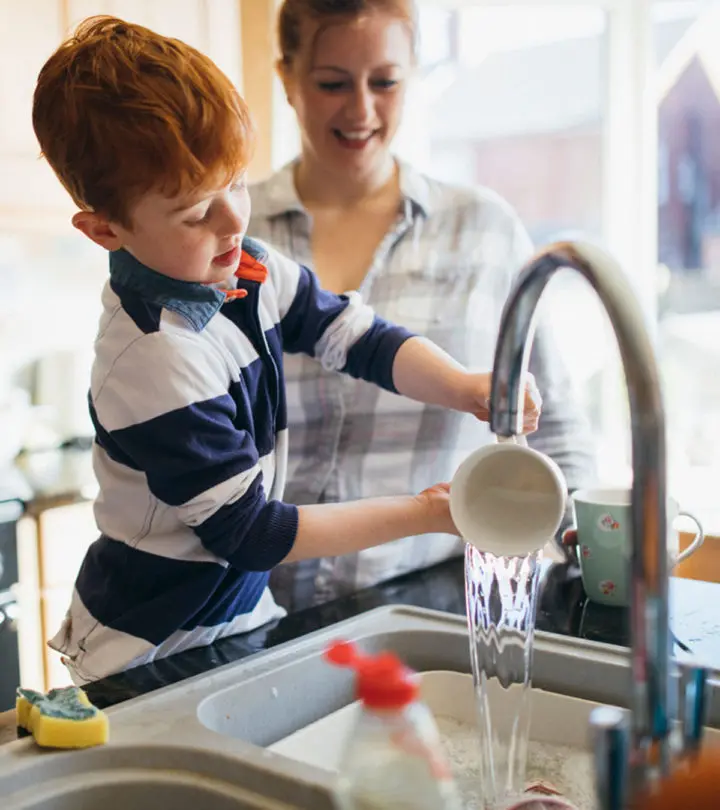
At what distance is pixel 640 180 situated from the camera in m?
2.87

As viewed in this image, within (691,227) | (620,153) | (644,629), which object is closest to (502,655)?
(644,629)

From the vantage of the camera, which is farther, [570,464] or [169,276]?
[570,464]

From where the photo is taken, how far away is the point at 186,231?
884mm

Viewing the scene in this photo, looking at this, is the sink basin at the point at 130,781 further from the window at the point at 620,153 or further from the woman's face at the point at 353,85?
the window at the point at 620,153

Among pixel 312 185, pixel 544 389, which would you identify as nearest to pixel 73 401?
pixel 312 185

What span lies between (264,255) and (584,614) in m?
0.52

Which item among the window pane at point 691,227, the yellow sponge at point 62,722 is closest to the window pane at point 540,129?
the window pane at point 691,227

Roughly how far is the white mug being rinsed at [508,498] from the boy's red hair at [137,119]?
0.34 meters

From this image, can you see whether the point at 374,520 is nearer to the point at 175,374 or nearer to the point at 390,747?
the point at 175,374

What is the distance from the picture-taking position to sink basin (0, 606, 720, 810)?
72 cm

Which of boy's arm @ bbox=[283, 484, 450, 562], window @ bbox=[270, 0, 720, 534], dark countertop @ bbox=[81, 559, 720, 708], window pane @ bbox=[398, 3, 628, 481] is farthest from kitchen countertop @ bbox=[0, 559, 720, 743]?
window pane @ bbox=[398, 3, 628, 481]

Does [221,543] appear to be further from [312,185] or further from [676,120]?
Result: [676,120]

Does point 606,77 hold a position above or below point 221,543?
above

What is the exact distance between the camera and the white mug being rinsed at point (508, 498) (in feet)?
2.49
